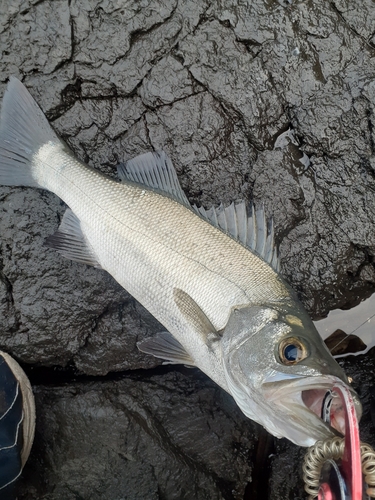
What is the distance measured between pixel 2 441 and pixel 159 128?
2.25 meters

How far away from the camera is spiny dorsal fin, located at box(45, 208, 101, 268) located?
9.04ft

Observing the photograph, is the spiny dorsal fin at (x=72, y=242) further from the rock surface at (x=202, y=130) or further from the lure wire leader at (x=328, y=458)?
the lure wire leader at (x=328, y=458)

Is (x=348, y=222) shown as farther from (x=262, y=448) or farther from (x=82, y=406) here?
(x=82, y=406)

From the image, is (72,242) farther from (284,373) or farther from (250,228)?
(284,373)

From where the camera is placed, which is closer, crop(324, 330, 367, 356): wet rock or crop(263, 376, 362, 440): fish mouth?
crop(263, 376, 362, 440): fish mouth

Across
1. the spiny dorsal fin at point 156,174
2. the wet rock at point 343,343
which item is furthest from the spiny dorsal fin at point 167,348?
the wet rock at point 343,343

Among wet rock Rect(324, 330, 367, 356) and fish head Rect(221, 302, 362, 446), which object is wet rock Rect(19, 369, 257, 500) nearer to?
wet rock Rect(324, 330, 367, 356)

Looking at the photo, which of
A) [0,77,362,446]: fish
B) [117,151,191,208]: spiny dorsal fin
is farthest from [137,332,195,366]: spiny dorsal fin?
[117,151,191,208]: spiny dorsal fin

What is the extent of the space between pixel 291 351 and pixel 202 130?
1.65 metres

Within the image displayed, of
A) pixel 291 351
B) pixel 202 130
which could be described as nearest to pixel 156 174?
pixel 202 130

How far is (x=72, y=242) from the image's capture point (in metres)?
2.77

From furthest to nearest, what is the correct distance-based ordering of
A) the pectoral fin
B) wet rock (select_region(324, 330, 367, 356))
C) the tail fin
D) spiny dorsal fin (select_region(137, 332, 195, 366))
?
wet rock (select_region(324, 330, 367, 356))
the tail fin
spiny dorsal fin (select_region(137, 332, 195, 366))
the pectoral fin

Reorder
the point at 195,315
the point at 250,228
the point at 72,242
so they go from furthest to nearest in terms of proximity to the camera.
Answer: the point at 72,242, the point at 250,228, the point at 195,315

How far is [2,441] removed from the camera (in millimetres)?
2660
